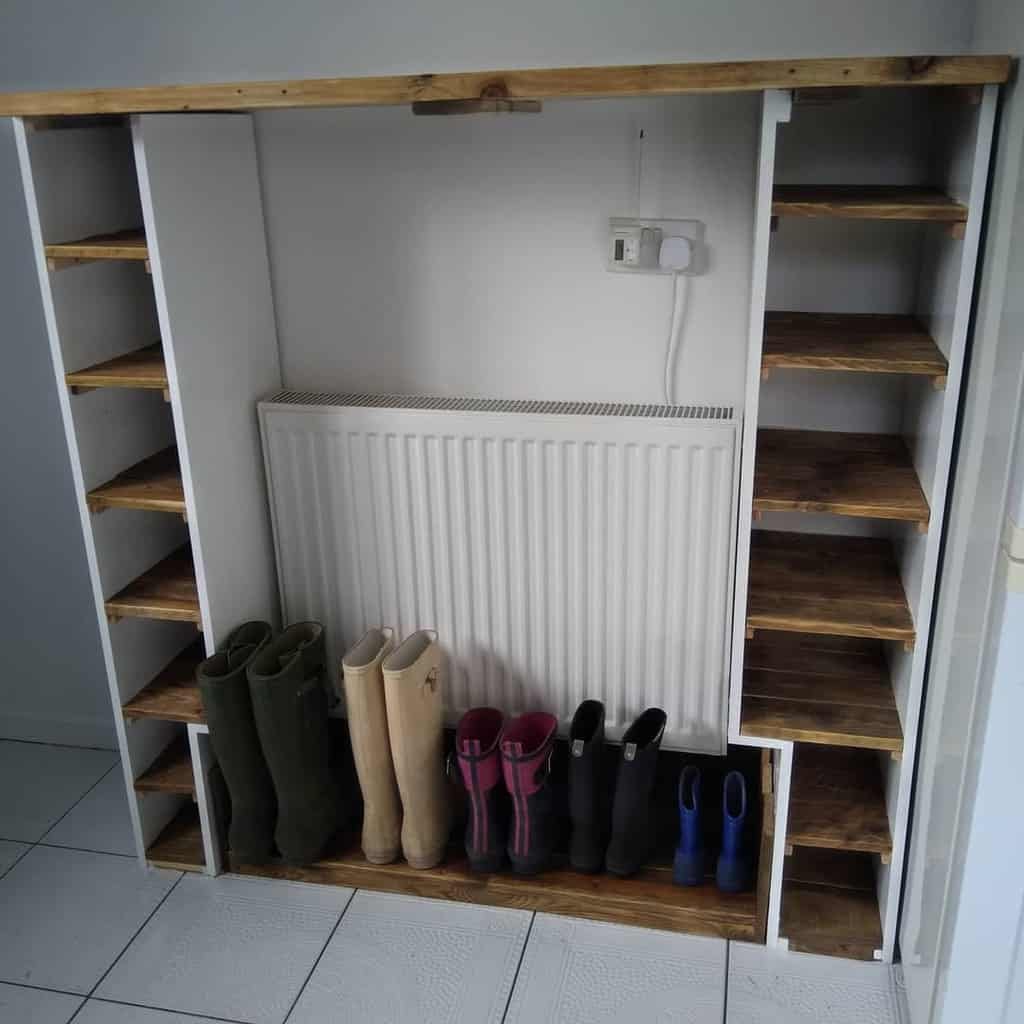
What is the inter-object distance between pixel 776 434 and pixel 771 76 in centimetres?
76

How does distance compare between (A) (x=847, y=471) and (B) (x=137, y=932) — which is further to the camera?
(B) (x=137, y=932)

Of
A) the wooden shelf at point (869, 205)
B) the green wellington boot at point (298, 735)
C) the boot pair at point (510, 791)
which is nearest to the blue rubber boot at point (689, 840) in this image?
the boot pair at point (510, 791)

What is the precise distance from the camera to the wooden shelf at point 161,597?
6.75ft

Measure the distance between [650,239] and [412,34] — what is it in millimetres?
576

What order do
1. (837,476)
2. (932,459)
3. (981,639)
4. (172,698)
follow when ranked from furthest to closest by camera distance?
(172,698)
(837,476)
(932,459)
(981,639)

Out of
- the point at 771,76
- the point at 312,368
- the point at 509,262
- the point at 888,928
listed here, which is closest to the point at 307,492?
the point at 312,368

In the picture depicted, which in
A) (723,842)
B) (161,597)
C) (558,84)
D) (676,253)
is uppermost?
(558,84)

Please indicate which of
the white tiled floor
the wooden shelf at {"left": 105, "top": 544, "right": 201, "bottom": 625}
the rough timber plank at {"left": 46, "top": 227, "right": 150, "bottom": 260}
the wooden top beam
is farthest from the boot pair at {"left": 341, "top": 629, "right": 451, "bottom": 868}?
the wooden top beam

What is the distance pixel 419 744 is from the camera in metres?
2.07

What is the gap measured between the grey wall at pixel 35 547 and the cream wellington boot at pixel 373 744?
2.75 ft

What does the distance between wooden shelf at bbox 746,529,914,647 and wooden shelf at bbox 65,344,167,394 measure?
3.73 ft

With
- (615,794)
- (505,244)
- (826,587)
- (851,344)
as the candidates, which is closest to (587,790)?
(615,794)

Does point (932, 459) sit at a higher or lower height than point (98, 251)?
lower

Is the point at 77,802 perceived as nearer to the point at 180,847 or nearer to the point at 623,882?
the point at 180,847
